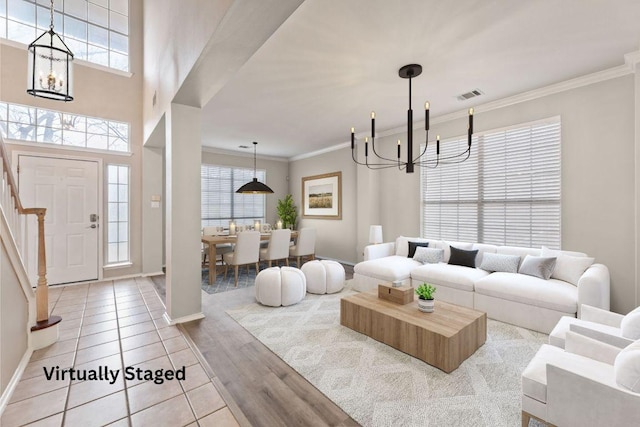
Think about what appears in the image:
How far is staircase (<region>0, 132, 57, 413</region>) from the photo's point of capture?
1884 millimetres

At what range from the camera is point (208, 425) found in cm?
162

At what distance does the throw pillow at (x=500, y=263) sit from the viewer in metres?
3.44

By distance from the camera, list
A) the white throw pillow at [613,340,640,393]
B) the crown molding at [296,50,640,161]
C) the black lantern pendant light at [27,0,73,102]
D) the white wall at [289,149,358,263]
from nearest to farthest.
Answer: the white throw pillow at [613,340,640,393]
the black lantern pendant light at [27,0,73,102]
the crown molding at [296,50,640,161]
the white wall at [289,149,358,263]

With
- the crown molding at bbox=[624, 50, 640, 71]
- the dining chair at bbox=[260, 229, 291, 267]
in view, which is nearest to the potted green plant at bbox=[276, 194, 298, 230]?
the dining chair at bbox=[260, 229, 291, 267]

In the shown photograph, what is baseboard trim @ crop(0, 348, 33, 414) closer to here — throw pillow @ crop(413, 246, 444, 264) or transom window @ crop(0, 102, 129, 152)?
transom window @ crop(0, 102, 129, 152)

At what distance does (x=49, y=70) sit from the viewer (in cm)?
248

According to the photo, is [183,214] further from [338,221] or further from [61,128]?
[338,221]

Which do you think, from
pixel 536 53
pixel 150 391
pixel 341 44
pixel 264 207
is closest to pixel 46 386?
pixel 150 391

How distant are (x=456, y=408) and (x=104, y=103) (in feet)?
20.0

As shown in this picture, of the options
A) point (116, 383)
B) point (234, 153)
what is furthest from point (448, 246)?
point (234, 153)

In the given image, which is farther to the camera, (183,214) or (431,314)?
(183,214)

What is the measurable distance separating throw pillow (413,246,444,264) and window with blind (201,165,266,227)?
4589mm

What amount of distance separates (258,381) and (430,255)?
3.05 m

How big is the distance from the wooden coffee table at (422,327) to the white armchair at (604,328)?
0.57 metres
